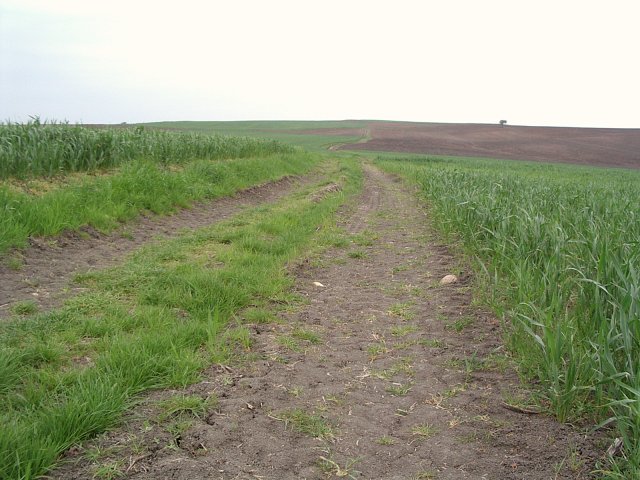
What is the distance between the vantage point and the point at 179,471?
244 cm

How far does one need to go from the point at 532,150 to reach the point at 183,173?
5015 cm

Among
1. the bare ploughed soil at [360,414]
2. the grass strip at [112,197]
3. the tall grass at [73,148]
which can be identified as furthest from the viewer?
the tall grass at [73,148]

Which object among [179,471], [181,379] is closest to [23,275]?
[181,379]

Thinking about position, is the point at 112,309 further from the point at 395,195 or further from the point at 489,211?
the point at 395,195

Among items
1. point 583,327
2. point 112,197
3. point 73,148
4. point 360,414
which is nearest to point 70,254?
point 112,197

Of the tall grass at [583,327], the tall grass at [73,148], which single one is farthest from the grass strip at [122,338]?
the tall grass at [73,148]

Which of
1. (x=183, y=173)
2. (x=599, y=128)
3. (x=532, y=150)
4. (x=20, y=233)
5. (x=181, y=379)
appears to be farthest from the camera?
(x=599, y=128)

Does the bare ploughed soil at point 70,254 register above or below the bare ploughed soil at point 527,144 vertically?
below

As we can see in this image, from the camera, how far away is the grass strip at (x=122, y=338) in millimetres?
2615

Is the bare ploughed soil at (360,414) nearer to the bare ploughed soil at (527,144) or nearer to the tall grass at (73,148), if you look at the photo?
the tall grass at (73,148)

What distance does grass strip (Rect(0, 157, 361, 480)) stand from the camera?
2.62m

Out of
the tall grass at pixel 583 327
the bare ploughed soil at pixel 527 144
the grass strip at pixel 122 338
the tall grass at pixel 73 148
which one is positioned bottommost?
the grass strip at pixel 122 338

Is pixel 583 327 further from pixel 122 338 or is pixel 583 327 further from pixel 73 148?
pixel 73 148

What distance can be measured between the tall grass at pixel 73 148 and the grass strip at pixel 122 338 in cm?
314
